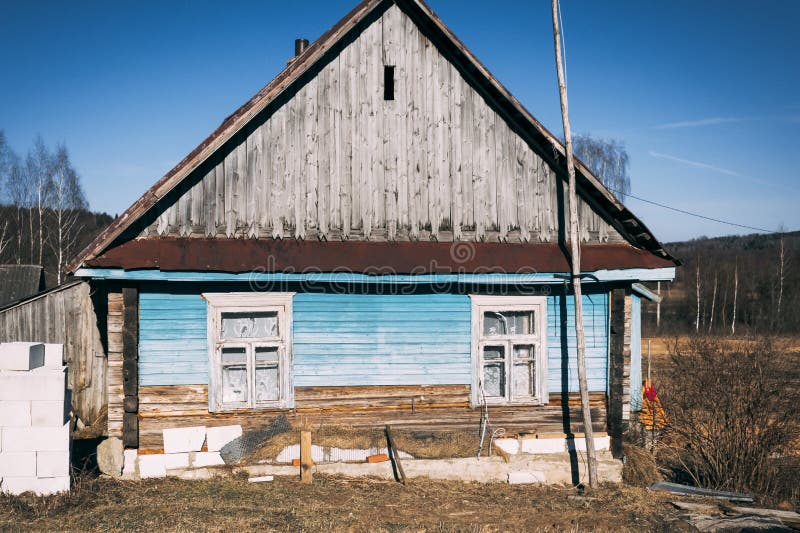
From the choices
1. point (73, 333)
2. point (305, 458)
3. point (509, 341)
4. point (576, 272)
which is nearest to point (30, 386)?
point (305, 458)

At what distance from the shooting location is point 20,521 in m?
6.93

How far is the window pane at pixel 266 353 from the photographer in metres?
9.25

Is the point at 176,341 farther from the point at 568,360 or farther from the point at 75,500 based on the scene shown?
the point at 568,360

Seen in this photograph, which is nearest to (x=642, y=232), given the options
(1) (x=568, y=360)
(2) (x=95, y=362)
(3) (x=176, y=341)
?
(1) (x=568, y=360)

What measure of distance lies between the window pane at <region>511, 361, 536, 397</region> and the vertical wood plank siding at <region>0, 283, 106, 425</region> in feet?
31.5

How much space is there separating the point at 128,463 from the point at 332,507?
3064 mm

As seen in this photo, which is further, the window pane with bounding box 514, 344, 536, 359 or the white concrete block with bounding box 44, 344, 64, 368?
the window pane with bounding box 514, 344, 536, 359

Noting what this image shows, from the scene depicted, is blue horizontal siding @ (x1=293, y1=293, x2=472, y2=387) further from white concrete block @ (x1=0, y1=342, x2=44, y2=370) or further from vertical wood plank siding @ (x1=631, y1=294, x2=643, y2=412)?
vertical wood plank siding @ (x1=631, y1=294, x2=643, y2=412)

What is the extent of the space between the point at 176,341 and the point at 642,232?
7.36 m

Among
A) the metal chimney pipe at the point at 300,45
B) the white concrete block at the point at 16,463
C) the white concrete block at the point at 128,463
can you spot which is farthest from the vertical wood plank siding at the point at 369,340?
the metal chimney pipe at the point at 300,45

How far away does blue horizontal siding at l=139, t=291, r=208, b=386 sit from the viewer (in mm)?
8836

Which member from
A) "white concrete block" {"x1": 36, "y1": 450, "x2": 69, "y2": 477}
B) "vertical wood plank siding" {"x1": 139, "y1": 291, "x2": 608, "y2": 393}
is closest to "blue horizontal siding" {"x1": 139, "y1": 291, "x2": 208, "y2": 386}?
"vertical wood plank siding" {"x1": 139, "y1": 291, "x2": 608, "y2": 393}

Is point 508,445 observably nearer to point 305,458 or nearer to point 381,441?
point 381,441

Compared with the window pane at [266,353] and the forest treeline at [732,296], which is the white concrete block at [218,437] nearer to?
the window pane at [266,353]
